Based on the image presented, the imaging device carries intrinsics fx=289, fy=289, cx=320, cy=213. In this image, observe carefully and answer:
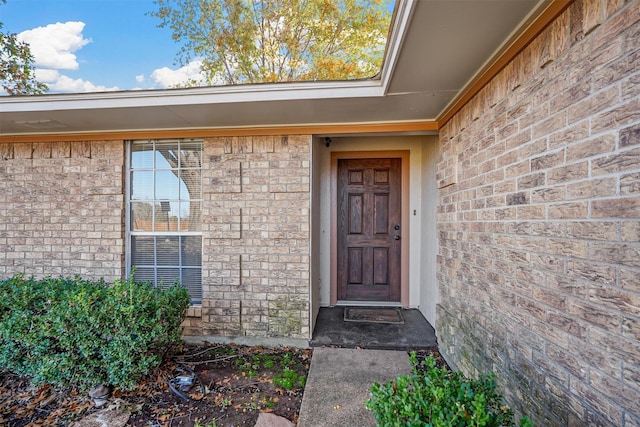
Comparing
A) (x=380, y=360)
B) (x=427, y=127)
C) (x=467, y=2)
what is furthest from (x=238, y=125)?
(x=380, y=360)

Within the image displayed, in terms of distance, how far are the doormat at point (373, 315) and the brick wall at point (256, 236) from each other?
2.57 feet

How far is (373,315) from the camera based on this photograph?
12.0 ft

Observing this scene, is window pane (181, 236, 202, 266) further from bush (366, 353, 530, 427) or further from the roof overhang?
bush (366, 353, 530, 427)

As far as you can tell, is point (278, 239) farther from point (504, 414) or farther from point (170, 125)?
point (504, 414)

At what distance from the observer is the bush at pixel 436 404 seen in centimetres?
110

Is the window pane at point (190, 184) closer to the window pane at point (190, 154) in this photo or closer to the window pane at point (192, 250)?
the window pane at point (190, 154)

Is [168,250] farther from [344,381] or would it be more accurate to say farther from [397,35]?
[397,35]

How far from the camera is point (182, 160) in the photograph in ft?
10.8

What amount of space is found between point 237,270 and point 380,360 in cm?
170

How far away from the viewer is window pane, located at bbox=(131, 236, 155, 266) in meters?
3.35

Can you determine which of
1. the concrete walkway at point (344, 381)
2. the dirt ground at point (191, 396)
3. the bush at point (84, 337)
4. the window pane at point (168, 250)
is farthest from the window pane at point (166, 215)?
the concrete walkway at point (344, 381)

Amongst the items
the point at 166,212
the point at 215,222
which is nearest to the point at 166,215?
the point at 166,212

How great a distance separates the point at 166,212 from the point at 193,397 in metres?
1.96

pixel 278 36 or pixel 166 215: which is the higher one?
pixel 278 36
